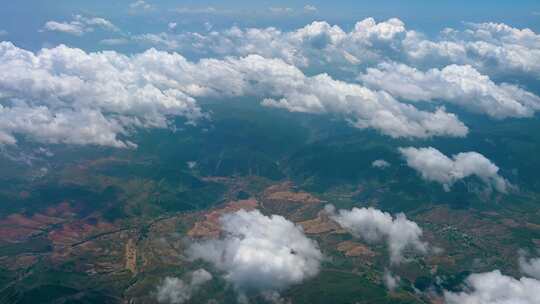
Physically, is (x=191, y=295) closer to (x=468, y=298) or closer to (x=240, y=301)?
(x=240, y=301)

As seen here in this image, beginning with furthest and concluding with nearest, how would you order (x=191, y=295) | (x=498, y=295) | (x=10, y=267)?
1. (x=10, y=267)
2. (x=191, y=295)
3. (x=498, y=295)

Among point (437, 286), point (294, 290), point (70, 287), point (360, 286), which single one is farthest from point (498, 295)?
point (70, 287)

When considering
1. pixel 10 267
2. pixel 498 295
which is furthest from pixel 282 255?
pixel 10 267

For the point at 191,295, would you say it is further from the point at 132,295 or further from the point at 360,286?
the point at 360,286

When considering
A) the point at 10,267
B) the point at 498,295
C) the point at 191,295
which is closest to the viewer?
the point at 498,295

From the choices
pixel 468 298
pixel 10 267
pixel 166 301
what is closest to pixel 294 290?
pixel 166 301

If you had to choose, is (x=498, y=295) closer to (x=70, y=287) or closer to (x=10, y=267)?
(x=70, y=287)

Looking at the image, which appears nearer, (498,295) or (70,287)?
(498,295)

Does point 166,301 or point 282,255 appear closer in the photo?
point 166,301
